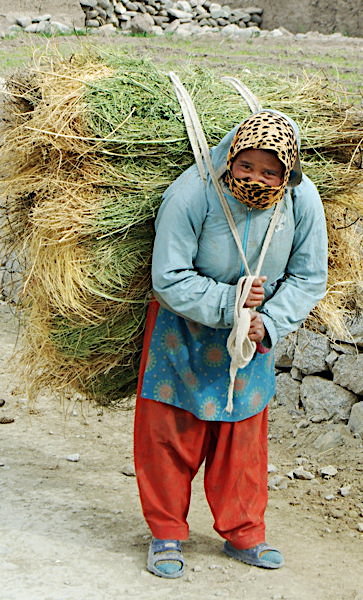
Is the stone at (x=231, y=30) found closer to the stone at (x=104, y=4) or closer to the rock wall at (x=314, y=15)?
the rock wall at (x=314, y=15)

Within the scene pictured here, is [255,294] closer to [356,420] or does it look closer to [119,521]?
[119,521]

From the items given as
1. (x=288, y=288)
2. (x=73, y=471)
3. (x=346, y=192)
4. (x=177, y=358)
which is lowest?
(x=73, y=471)

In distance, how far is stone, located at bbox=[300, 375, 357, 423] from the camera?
5348mm

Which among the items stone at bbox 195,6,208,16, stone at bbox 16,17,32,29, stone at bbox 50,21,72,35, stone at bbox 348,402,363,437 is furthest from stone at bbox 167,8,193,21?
stone at bbox 348,402,363,437

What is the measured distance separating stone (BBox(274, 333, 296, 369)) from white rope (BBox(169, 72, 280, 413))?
2330 millimetres

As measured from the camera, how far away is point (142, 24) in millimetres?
14016

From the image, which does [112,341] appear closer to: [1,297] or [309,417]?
[309,417]

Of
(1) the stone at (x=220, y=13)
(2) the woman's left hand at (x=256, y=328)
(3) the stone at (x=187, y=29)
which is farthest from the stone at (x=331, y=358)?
(1) the stone at (x=220, y=13)

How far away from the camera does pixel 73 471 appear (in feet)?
15.5

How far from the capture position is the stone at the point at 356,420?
17.0ft

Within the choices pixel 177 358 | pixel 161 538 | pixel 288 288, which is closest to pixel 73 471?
pixel 161 538

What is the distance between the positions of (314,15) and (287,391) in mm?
10469

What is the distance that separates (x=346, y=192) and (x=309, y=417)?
224 centimetres

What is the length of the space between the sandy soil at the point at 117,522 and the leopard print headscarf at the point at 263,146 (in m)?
1.41
